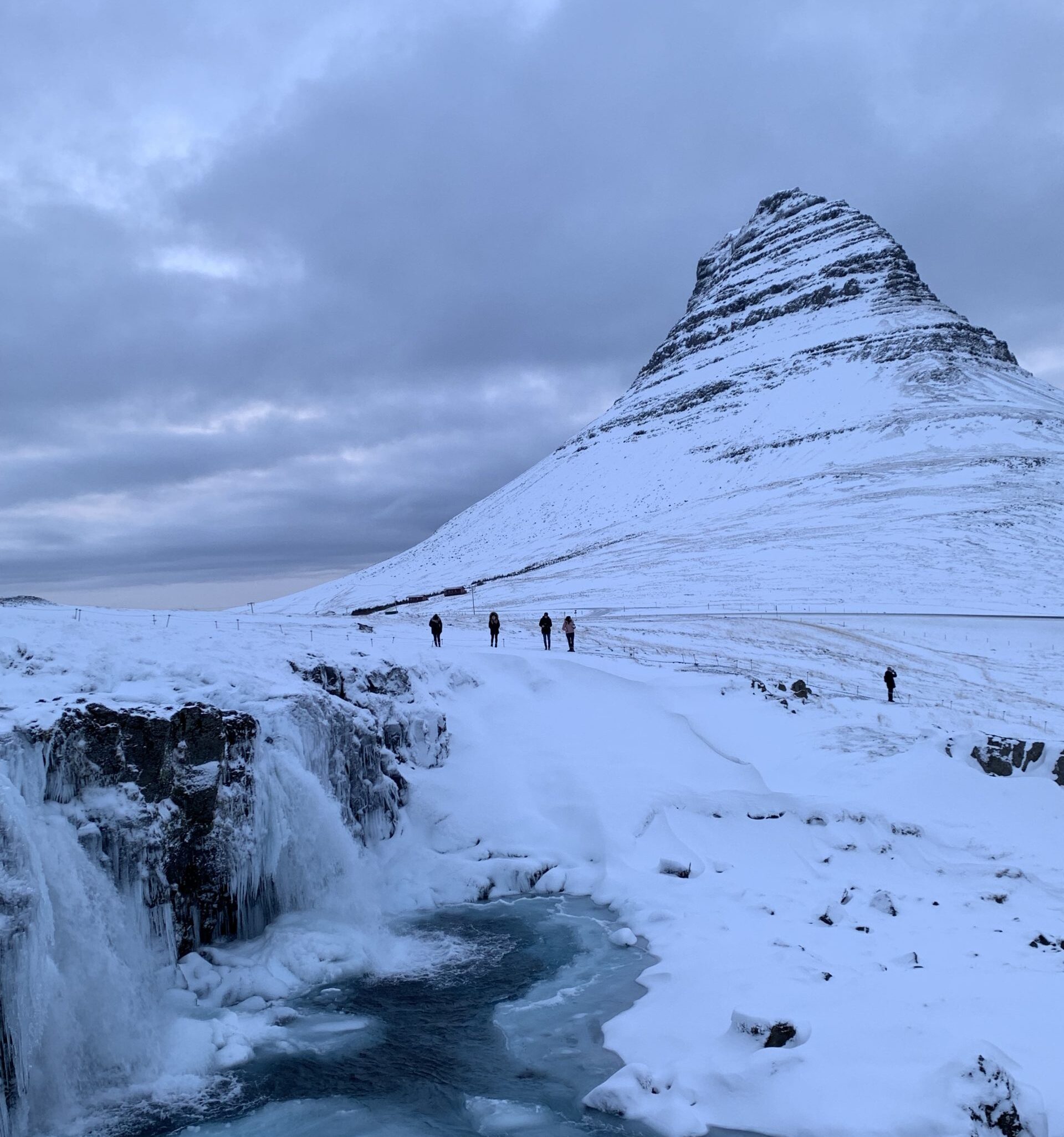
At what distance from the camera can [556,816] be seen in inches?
622

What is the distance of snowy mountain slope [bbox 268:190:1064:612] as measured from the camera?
157 ft

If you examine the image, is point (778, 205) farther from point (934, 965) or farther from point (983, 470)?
point (934, 965)

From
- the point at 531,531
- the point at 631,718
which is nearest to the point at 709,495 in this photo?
the point at 531,531

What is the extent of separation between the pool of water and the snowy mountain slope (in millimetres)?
31901

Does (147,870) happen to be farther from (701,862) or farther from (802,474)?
(802,474)

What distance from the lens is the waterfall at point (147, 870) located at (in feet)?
27.3

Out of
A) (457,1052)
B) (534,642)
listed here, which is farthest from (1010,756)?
(534,642)

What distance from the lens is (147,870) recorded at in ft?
34.2

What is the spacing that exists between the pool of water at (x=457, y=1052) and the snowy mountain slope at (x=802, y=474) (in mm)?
31901

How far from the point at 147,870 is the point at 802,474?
70.7 meters

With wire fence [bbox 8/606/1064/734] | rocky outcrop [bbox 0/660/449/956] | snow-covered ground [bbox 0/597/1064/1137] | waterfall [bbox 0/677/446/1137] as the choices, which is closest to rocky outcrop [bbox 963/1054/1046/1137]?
snow-covered ground [bbox 0/597/1064/1137]

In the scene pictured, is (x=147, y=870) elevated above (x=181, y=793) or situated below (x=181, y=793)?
below

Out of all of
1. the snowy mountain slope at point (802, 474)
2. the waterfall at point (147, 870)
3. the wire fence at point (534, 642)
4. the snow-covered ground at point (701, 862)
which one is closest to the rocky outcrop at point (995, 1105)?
the snow-covered ground at point (701, 862)

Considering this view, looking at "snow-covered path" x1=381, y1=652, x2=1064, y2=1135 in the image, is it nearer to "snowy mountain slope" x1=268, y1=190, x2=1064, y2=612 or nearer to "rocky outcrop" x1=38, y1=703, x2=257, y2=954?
"rocky outcrop" x1=38, y1=703, x2=257, y2=954
